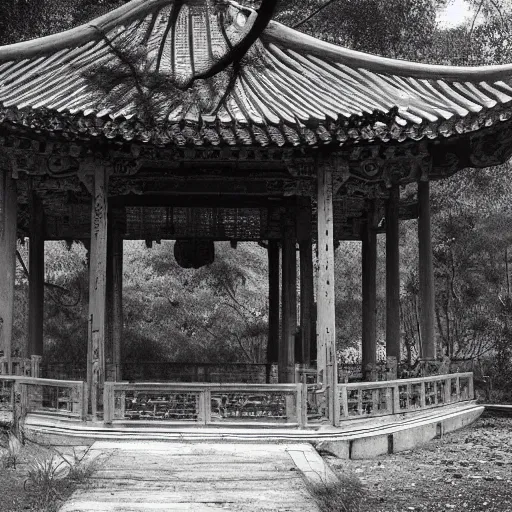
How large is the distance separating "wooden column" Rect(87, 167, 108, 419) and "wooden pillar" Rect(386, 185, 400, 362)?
4610mm

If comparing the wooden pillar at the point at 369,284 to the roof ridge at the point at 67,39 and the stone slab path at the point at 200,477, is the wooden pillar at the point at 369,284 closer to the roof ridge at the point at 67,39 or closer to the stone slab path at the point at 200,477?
the roof ridge at the point at 67,39

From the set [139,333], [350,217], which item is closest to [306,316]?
[350,217]

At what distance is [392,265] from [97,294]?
15.9 ft

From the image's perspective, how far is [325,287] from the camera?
35.6 ft

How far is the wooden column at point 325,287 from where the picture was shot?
10570mm

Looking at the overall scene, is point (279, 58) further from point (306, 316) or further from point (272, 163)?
point (306, 316)

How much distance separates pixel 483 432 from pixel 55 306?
1301 centimetres

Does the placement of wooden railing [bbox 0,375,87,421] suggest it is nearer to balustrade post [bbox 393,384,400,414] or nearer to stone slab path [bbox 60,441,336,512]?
stone slab path [bbox 60,441,336,512]

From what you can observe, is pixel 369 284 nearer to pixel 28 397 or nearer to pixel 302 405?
pixel 302 405

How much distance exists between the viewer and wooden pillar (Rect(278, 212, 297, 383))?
47.0 feet

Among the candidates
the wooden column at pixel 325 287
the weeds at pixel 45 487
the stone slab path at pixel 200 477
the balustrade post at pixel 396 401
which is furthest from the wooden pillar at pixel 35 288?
the weeds at pixel 45 487

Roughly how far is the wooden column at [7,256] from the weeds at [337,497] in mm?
5685

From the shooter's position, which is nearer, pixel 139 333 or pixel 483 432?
pixel 483 432

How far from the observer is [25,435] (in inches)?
370
